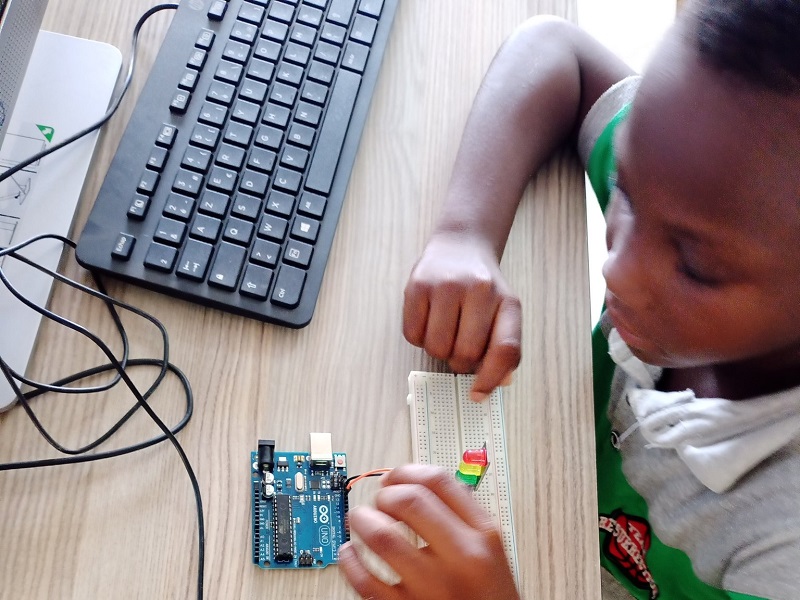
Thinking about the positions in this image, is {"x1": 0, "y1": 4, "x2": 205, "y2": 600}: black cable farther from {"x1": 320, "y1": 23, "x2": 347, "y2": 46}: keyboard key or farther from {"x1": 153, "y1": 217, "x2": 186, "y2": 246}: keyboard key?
{"x1": 320, "y1": 23, "x2": 347, "y2": 46}: keyboard key

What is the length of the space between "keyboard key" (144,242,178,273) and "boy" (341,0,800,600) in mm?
192

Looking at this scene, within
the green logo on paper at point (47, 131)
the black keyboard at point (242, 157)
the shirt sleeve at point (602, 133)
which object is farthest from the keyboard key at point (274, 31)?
the shirt sleeve at point (602, 133)

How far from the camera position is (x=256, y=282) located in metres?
0.58

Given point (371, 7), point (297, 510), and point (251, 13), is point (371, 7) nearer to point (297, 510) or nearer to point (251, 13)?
point (251, 13)

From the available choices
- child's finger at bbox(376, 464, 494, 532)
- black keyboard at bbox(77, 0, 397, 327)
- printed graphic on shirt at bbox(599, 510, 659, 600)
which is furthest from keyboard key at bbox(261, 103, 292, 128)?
printed graphic on shirt at bbox(599, 510, 659, 600)

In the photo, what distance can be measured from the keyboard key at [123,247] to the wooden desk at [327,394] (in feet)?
0.11

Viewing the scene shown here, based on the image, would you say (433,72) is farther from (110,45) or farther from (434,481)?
(434,481)

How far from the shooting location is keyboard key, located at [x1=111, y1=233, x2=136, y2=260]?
57 cm

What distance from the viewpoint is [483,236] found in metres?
0.67

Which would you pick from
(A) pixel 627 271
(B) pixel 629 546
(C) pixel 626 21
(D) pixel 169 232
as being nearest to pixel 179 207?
(D) pixel 169 232

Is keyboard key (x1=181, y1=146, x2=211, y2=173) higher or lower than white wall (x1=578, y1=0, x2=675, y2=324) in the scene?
higher

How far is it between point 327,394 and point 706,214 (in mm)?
303

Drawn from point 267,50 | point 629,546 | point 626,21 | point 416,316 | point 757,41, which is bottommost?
point 629,546

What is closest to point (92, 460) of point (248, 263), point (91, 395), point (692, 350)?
point (91, 395)
